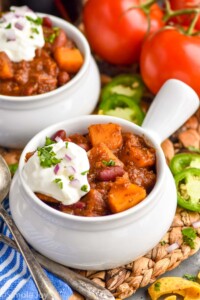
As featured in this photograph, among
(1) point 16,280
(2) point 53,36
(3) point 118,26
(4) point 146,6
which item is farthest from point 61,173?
(4) point 146,6

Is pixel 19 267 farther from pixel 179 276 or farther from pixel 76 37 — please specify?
pixel 76 37

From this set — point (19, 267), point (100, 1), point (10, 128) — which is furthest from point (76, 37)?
point (19, 267)

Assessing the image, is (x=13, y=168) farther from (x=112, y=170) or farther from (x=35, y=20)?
(x=35, y=20)

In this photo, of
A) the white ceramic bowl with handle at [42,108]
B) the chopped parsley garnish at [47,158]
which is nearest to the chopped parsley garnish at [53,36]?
the white ceramic bowl with handle at [42,108]

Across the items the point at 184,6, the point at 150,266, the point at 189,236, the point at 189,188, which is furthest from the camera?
the point at 184,6

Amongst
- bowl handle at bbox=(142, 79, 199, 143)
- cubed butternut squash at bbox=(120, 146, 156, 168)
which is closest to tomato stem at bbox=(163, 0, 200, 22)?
bowl handle at bbox=(142, 79, 199, 143)

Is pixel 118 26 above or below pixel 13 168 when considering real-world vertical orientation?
above
